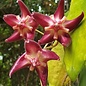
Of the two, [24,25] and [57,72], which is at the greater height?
[24,25]

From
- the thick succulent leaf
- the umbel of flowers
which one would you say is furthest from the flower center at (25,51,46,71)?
the thick succulent leaf

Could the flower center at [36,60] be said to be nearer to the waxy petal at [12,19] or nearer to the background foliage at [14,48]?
the waxy petal at [12,19]

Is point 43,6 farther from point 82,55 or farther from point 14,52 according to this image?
point 82,55

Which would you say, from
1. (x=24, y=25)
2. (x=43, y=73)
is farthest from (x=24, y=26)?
(x=43, y=73)

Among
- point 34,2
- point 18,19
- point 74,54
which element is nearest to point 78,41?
point 74,54

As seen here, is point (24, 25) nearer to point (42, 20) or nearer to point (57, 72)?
point (42, 20)

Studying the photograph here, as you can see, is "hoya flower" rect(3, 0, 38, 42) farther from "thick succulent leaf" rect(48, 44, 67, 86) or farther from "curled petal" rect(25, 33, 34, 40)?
"thick succulent leaf" rect(48, 44, 67, 86)
